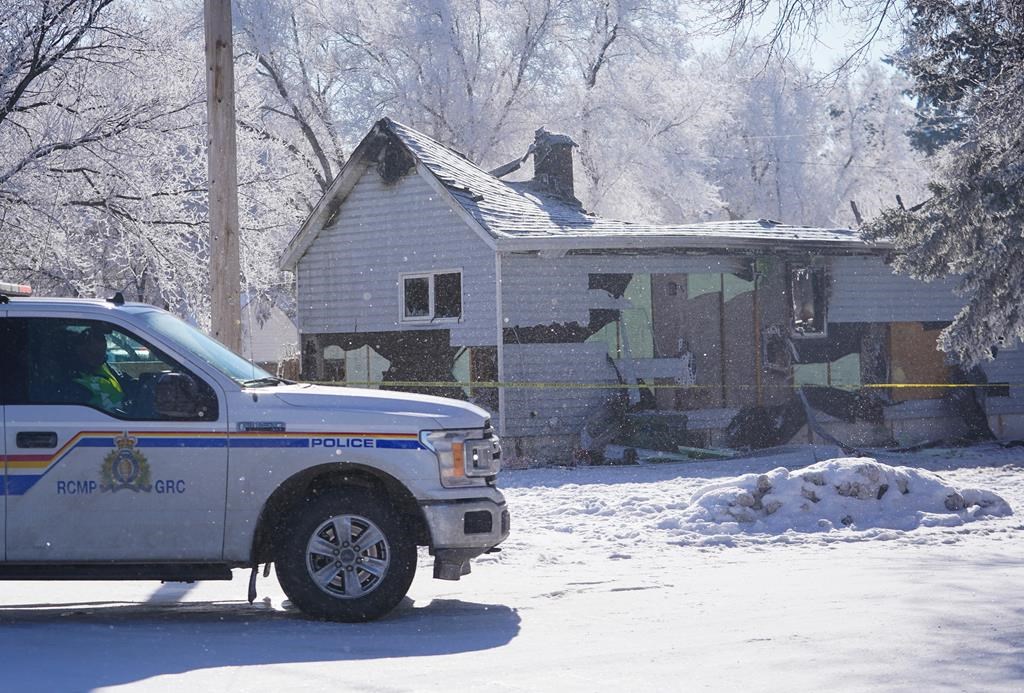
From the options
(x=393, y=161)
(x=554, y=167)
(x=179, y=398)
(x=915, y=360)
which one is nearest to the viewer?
(x=179, y=398)

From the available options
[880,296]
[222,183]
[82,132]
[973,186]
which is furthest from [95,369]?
[880,296]

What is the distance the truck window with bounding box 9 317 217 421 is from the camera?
8203 mm

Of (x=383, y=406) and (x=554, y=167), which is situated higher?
(x=554, y=167)

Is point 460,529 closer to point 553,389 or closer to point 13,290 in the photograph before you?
point 13,290

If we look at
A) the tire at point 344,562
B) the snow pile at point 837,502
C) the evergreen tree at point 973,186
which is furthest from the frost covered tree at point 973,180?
the tire at point 344,562

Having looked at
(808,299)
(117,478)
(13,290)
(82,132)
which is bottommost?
(117,478)

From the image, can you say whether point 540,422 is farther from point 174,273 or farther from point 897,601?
point 897,601

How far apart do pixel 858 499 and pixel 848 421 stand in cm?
1086

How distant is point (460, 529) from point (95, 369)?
246 centimetres

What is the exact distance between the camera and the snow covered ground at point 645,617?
21.9ft

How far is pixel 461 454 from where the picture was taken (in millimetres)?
8453

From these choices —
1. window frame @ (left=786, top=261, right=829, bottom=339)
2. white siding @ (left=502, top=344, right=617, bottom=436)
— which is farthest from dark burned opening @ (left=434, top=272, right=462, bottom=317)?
window frame @ (left=786, top=261, right=829, bottom=339)

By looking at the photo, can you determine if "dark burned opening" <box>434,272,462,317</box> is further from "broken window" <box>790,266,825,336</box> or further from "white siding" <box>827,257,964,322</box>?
"white siding" <box>827,257,964,322</box>

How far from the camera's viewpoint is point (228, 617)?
8695 mm
